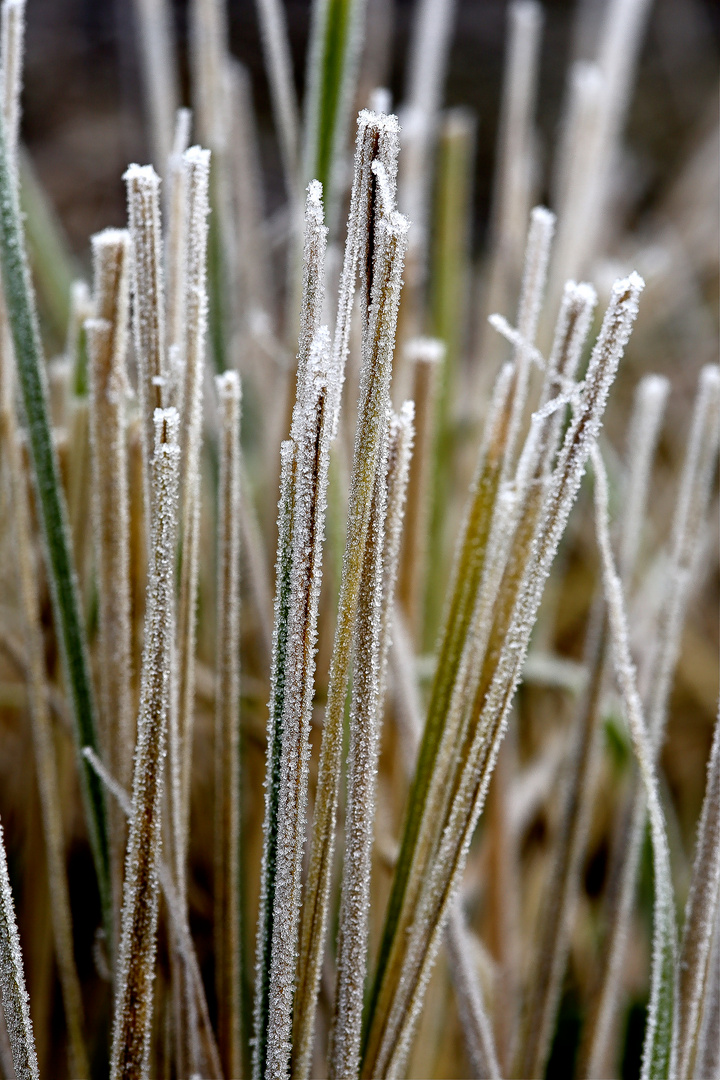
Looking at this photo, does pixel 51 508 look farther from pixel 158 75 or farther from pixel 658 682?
pixel 158 75

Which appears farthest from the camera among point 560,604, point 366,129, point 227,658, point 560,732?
point 560,604

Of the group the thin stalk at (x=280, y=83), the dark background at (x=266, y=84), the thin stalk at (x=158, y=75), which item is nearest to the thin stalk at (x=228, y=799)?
the thin stalk at (x=280, y=83)

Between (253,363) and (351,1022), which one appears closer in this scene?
(351,1022)

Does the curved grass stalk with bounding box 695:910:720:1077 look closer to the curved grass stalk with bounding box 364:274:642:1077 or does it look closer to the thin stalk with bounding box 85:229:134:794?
the curved grass stalk with bounding box 364:274:642:1077

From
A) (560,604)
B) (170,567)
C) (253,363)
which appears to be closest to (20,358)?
(170,567)

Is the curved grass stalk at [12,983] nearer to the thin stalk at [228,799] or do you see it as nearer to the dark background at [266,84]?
the thin stalk at [228,799]

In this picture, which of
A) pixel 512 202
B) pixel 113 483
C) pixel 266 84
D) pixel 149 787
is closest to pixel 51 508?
pixel 113 483

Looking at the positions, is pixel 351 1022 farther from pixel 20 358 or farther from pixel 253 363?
pixel 253 363
